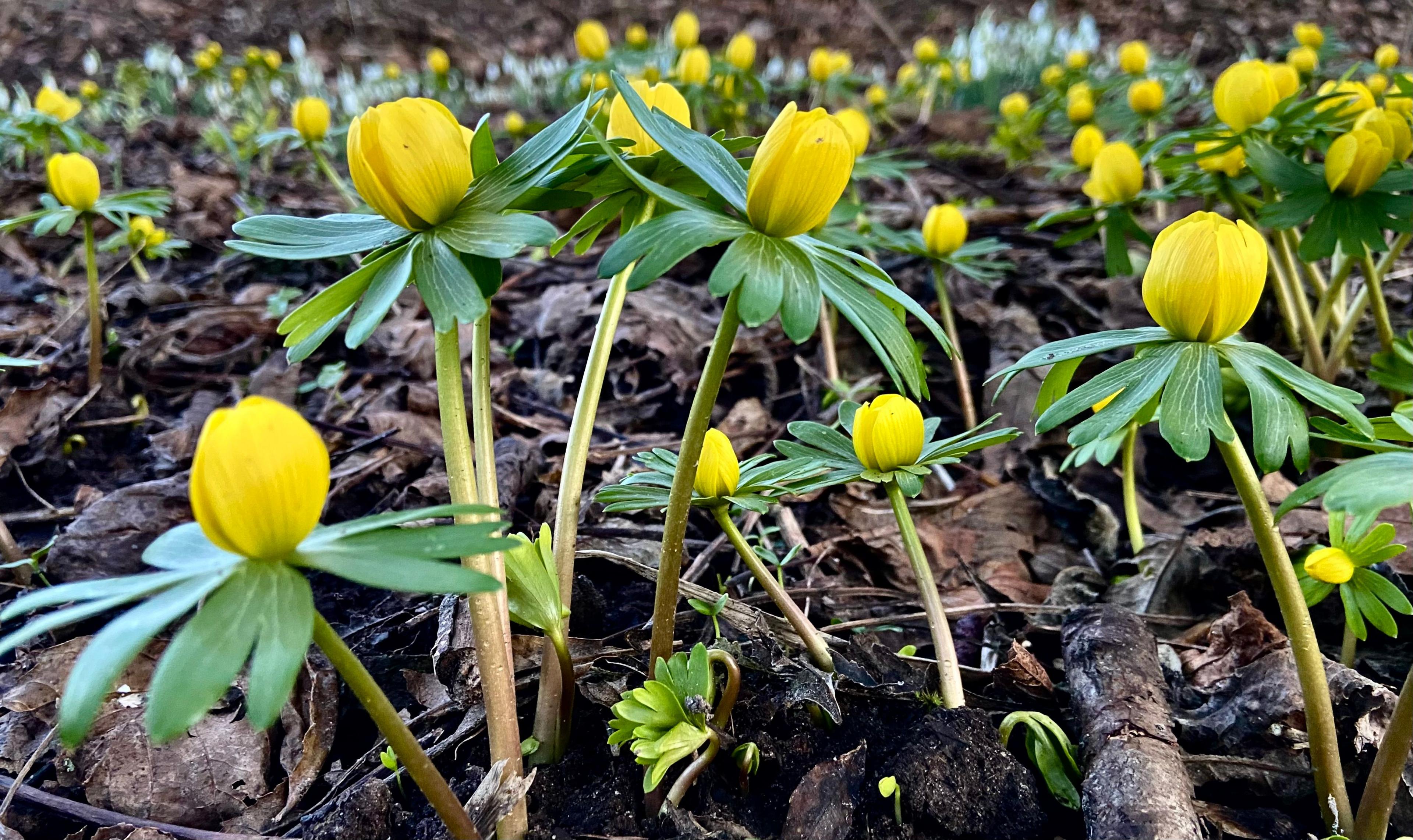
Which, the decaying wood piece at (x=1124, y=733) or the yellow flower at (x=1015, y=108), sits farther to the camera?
the yellow flower at (x=1015, y=108)

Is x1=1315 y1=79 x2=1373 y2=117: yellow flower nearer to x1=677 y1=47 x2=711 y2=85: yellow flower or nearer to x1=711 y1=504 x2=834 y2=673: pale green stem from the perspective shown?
x1=711 y1=504 x2=834 y2=673: pale green stem

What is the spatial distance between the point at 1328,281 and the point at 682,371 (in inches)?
78.5

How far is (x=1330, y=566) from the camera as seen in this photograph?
1.18 m

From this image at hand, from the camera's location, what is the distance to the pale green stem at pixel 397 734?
2.69 ft

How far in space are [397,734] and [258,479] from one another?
0.32 meters

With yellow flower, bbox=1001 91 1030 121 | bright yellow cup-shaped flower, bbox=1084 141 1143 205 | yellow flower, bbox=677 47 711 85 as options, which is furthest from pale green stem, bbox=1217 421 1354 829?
yellow flower, bbox=1001 91 1030 121

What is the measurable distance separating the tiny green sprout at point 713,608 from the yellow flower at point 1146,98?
7.55 ft

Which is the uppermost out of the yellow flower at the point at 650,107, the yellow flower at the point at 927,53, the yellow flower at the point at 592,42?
the yellow flower at the point at 650,107

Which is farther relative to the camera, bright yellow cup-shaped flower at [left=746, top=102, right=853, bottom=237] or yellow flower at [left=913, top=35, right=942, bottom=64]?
yellow flower at [left=913, top=35, right=942, bottom=64]

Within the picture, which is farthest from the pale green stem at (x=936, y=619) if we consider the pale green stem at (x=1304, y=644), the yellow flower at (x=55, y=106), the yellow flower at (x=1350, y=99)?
the yellow flower at (x=55, y=106)

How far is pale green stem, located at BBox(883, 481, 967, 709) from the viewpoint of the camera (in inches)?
50.9

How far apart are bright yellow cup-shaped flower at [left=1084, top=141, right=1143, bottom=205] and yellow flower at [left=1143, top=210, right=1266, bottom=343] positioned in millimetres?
1162

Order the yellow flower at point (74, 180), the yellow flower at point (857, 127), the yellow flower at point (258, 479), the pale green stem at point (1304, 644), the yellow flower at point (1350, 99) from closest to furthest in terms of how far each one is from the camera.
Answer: the yellow flower at point (258, 479) < the pale green stem at point (1304, 644) < the yellow flower at point (1350, 99) < the yellow flower at point (74, 180) < the yellow flower at point (857, 127)

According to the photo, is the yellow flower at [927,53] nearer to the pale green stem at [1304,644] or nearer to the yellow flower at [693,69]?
the yellow flower at [693,69]
